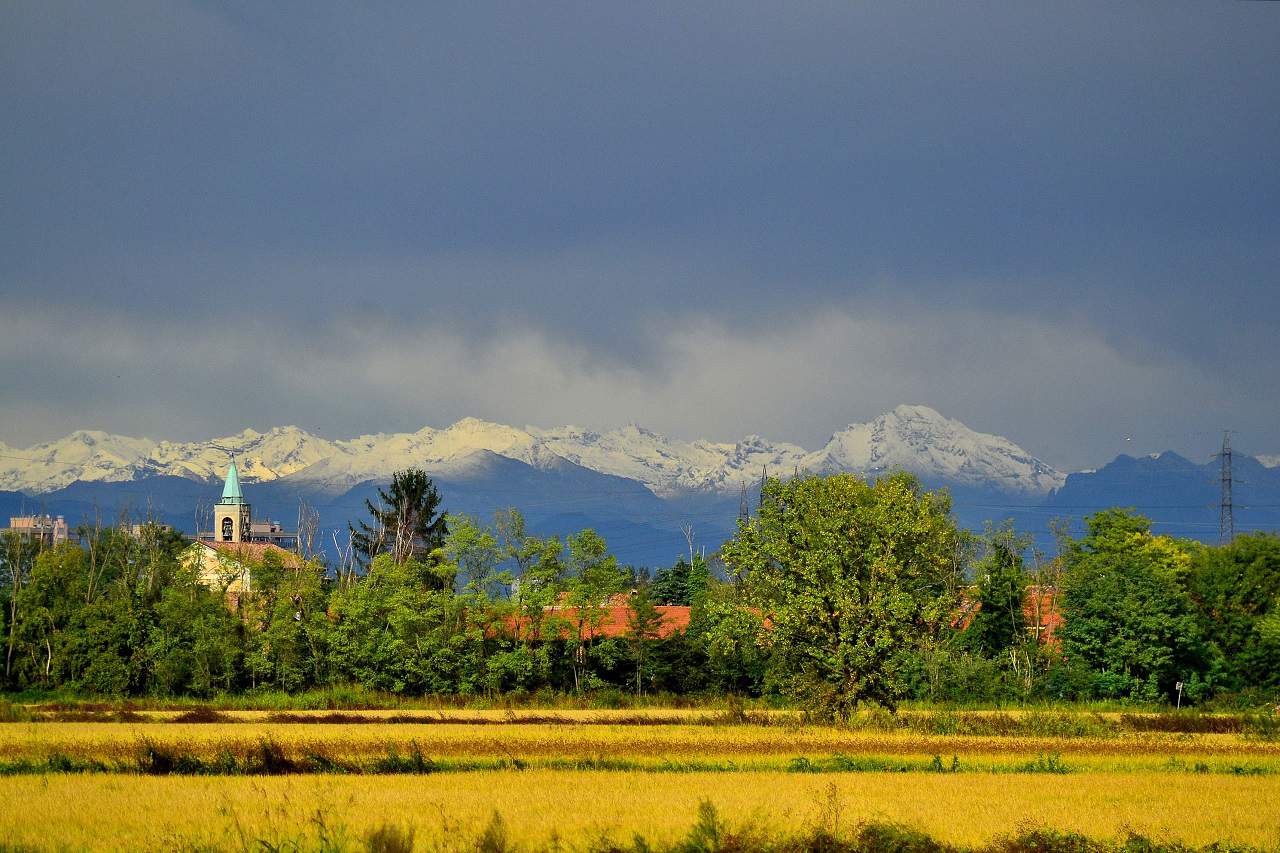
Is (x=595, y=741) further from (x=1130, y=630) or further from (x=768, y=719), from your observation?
(x=1130, y=630)

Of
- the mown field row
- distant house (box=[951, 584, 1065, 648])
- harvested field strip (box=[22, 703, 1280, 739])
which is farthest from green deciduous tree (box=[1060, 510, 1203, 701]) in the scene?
the mown field row

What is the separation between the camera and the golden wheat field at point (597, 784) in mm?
28859

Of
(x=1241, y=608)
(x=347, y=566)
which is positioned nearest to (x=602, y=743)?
(x=1241, y=608)

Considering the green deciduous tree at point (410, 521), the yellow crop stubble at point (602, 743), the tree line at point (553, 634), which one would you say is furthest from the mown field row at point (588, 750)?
the green deciduous tree at point (410, 521)

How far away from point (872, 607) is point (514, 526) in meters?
33.9

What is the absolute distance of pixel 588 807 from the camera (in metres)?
31.8

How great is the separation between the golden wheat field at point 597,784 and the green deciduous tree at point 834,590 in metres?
3.87

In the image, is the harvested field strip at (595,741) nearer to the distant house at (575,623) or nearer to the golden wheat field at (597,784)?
the golden wheat field at (597,784)

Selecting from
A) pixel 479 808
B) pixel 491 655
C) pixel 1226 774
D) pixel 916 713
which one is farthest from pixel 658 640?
pixel 479 808

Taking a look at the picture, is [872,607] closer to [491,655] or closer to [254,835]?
[491,655]

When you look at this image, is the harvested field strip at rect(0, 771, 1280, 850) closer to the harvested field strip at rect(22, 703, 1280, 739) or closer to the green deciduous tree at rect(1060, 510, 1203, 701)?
the harvested field strip at rect(22, 703, 1280, 739)

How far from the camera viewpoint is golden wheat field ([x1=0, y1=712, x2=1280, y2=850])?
28859 mm

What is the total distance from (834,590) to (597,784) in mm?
25874

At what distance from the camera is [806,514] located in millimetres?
62438
